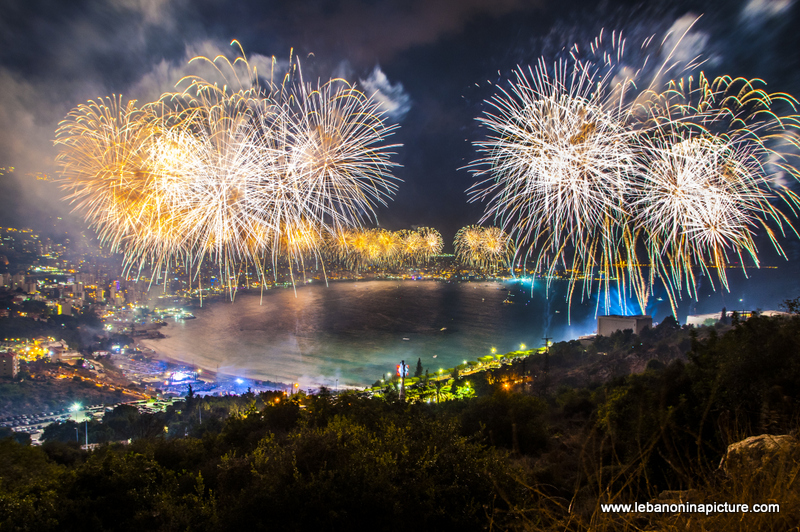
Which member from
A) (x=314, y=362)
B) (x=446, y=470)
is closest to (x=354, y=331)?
(x=314, y=362)

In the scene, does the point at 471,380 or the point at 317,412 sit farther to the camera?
the point at 471,380

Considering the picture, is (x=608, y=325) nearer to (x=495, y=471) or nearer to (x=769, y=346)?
(x=769, y=346)

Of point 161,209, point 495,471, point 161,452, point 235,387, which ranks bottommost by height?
point 235,387

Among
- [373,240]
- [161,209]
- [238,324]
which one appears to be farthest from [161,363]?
[161,209]

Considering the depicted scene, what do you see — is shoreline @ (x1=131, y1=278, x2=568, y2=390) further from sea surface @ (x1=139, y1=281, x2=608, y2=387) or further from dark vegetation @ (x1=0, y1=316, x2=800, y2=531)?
dark vegetation @ (x1=0, y1=316, x2=800, y2=531)

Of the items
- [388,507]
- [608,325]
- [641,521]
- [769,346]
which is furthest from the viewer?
[608,325]

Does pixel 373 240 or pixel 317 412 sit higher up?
pixel 373 240
